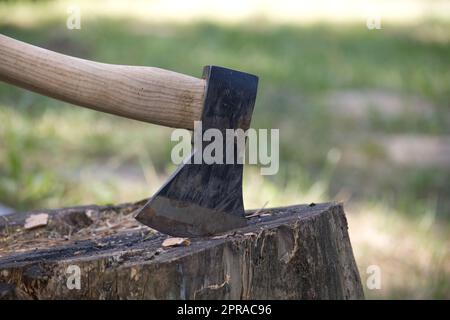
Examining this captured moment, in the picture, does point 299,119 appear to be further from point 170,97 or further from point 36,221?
point 170,97

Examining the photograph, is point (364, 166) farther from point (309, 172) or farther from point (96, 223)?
point (96, 223)

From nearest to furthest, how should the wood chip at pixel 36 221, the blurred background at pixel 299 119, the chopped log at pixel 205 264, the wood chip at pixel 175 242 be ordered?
the chopped log at pixel 205 264, the wood chip at pixel 175 242, the wood chip at pixel 36 221, the blurred background at pixel 299 119

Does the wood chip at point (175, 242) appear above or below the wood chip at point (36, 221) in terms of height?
below

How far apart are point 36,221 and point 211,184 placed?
658mm

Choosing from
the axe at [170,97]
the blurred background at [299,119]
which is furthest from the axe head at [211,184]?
the blurred background at [299,119]

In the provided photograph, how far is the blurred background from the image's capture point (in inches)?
137

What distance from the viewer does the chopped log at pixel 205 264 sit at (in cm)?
162

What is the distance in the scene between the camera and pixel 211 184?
1817 mm

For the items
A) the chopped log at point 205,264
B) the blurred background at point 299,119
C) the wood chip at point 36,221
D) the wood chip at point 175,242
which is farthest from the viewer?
the blurred background at point 299,119

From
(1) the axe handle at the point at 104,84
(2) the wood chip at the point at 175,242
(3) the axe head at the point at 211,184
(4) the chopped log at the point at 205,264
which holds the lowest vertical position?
(4) the chopped log at the point at 205,264

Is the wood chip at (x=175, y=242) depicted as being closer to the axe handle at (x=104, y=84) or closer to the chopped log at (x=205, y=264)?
the chopped log at (x=205, y=264)

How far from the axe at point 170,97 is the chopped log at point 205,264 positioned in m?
0.08

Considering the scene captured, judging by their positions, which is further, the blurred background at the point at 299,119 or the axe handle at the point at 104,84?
the blurred background at the point at 299,119

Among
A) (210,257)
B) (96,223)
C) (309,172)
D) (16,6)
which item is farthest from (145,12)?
(210,257)
